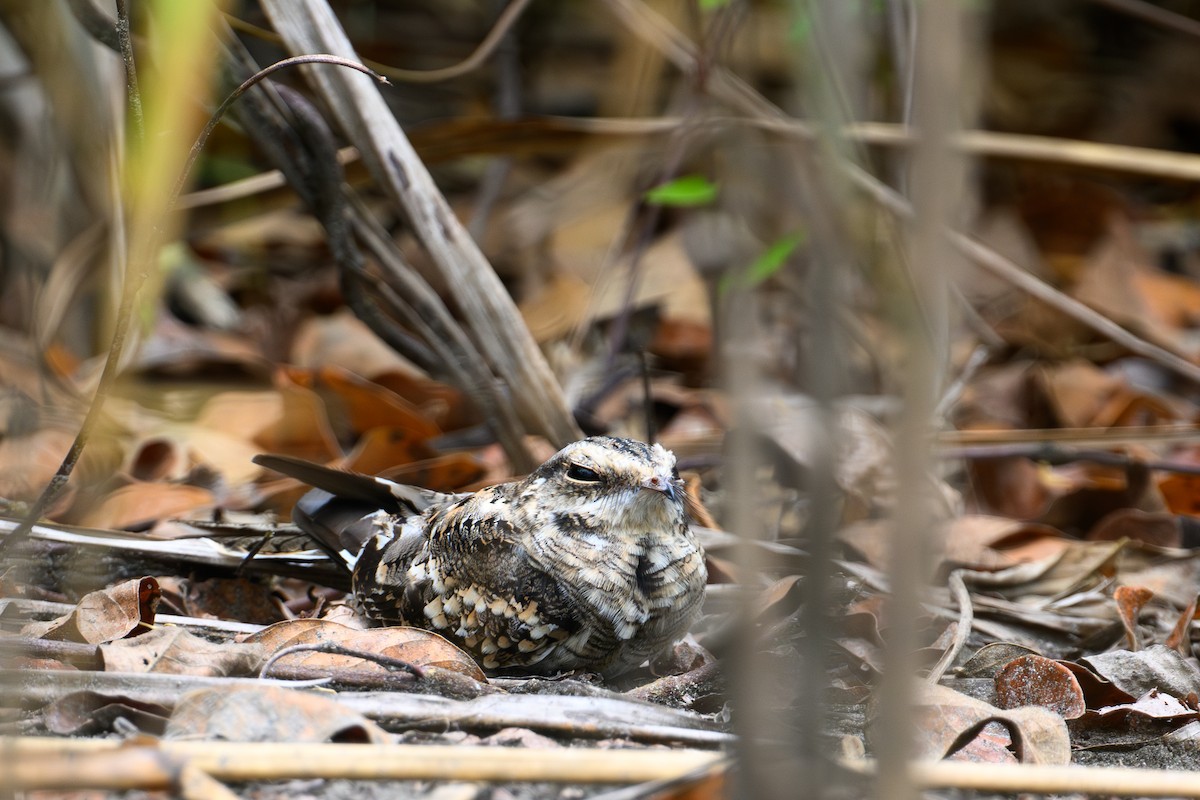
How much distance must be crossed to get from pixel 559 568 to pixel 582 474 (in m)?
0.24

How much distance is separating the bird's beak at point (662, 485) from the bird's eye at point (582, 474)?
145 millimetres

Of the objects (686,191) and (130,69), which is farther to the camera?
(686,191)

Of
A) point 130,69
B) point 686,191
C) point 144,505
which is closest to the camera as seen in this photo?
point 130,69

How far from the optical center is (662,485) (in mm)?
2723

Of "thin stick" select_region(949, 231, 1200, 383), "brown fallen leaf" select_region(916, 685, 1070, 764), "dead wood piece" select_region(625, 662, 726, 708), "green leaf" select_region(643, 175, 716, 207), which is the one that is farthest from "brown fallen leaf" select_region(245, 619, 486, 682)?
"thin stick" select_region(949, 231, 1200, 383)

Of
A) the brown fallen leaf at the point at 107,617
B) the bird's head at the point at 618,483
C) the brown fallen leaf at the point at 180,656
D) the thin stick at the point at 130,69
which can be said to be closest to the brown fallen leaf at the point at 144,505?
the brown fallen leaf at the point at 107,617

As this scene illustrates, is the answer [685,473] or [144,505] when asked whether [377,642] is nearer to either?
[144,505]

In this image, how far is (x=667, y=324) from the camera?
5.38m

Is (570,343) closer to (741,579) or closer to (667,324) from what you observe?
(667,324)

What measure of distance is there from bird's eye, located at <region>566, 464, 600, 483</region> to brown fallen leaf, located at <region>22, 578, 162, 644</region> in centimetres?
100

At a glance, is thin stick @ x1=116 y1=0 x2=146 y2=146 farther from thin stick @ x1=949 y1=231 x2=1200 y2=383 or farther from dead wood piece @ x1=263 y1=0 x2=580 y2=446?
thin stick @ x1=949 y1=231 x2=1200 y2=383

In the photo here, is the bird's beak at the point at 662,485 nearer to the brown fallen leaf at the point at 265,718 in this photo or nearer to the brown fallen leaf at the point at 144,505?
the brown fallen leaf at the point at 265,718

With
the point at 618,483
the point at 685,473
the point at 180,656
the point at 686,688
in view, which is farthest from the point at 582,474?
the point at 685,473

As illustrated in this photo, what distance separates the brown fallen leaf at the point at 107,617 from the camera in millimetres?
2488
